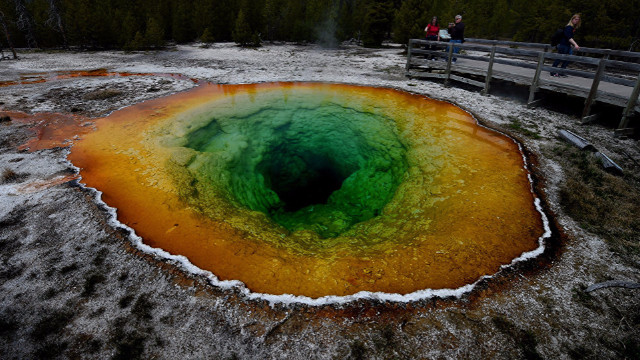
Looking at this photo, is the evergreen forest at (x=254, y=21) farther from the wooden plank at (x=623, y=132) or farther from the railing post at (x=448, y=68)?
the wooden plank at (x=623, y=132)

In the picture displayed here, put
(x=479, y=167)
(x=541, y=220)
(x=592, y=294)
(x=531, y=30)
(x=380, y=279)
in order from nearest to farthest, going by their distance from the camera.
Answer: (x=592, y=294), (x=380, y=279), (x=541, y=220), (x=479, y=167), (x=531, y=30)

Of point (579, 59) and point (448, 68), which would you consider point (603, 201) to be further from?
point (448, 68)

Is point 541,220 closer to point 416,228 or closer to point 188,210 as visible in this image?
point 416,228

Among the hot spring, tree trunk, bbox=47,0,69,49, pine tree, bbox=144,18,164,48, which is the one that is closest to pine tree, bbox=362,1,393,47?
the hot spring

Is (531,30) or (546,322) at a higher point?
(531,30)

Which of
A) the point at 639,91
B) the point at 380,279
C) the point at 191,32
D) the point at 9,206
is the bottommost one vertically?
the point at 380,279

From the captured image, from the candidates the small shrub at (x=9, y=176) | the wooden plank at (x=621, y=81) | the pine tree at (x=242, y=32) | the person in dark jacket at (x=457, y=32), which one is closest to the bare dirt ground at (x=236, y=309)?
the small shrub at (x=9, y=176)

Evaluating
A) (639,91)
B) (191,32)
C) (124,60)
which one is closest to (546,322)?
(639,91)
